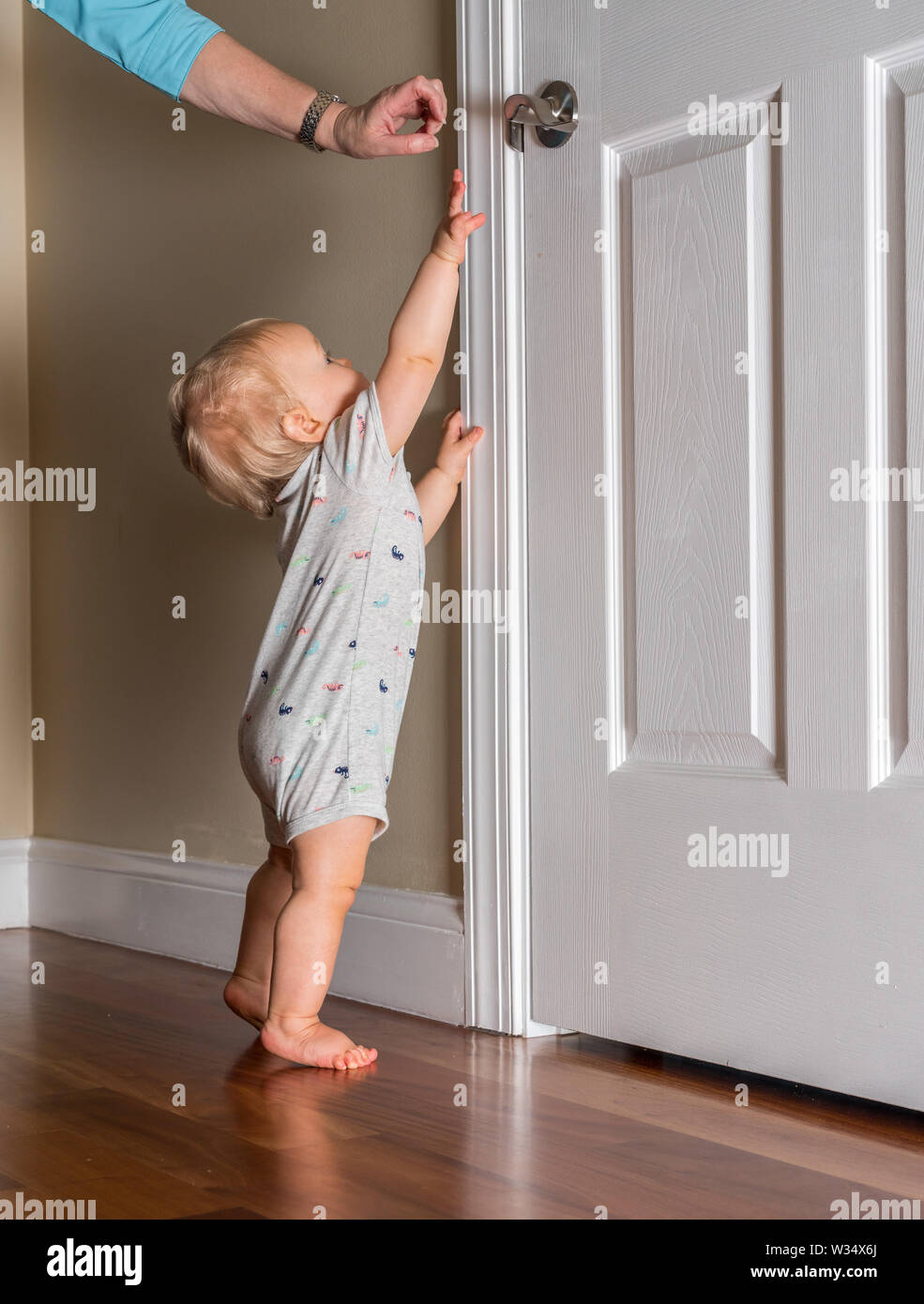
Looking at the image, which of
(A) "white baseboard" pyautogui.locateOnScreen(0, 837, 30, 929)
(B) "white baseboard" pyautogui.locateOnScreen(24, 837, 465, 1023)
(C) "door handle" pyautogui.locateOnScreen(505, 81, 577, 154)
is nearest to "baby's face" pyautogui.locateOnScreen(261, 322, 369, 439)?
(C) "door handle" pyautogui.locateOnScreen(505, 81, 577, 154)

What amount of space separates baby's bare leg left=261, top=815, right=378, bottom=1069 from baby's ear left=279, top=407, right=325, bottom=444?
1.36 feet

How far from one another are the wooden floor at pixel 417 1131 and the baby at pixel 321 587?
4.0 inches

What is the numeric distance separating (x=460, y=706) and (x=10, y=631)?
116 centimetres

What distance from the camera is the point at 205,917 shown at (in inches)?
77.5

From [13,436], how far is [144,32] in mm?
1027

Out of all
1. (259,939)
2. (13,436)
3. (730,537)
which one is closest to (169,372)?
(13,436)

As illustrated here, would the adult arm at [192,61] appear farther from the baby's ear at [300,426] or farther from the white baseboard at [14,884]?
the white baseboard at [14,884]

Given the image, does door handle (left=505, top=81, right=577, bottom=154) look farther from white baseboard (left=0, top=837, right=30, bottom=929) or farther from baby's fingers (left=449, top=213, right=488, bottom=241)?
white baseboard (left=0, top=837, right=30, bottom=929)

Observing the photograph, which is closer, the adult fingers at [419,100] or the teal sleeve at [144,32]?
the adult fingers at [419,100]

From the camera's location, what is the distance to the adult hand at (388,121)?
4.65 ft

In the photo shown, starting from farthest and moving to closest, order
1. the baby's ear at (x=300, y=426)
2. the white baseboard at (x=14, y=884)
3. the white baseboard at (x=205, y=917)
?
the white baseboard at (x=14, y=884)
the white baseboard at (x=205, y=917)
the baby's ear at (x=300, y=426)

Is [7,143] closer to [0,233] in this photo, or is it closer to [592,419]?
[0,233]

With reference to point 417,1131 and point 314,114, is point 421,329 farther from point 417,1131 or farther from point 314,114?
point 417,1131

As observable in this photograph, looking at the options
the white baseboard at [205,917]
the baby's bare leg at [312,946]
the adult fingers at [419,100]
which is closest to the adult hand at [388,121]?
the adult fingers at [419,100]
